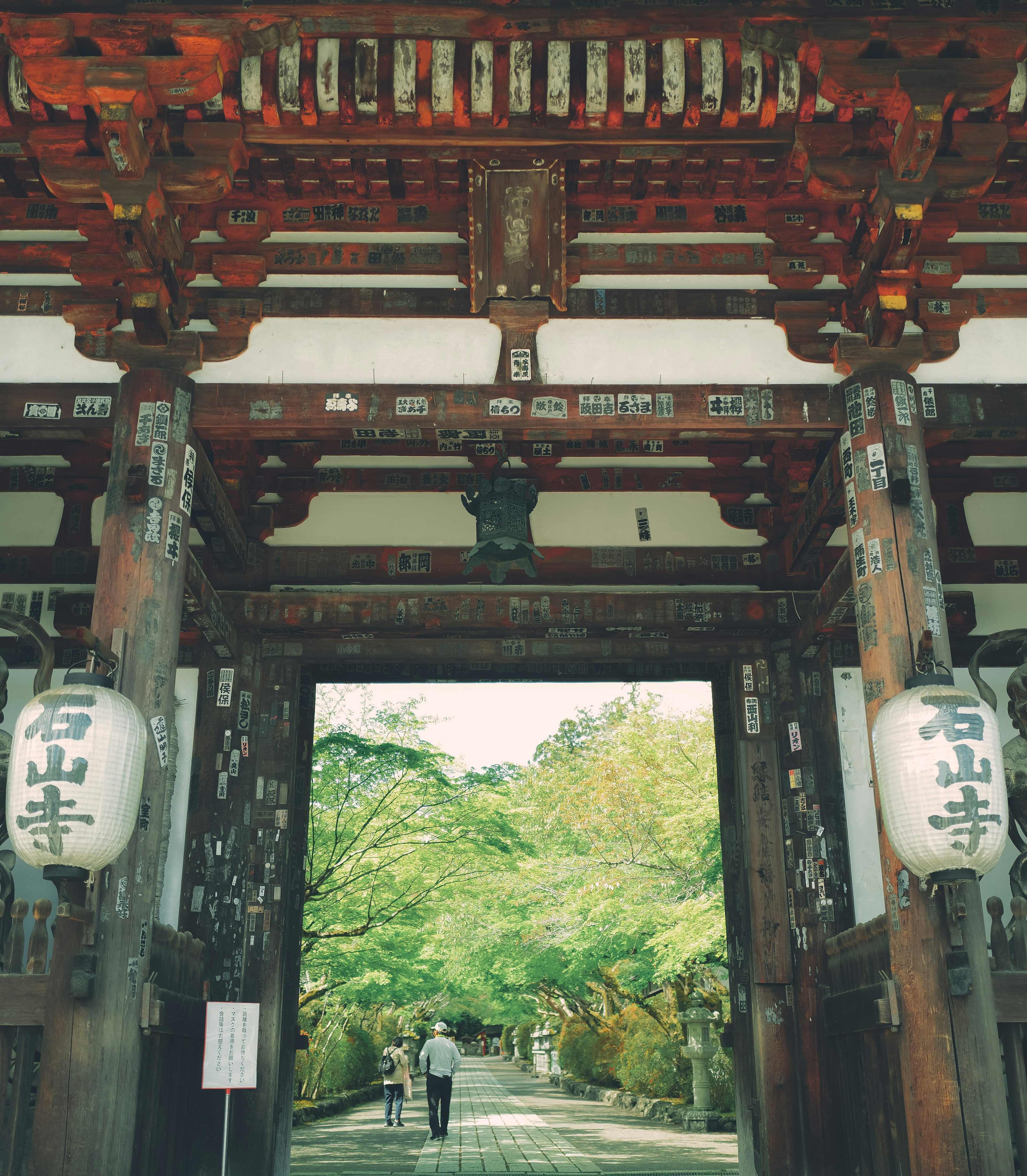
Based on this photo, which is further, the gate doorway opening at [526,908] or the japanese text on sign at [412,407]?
the gate doorway opening at [526,908]

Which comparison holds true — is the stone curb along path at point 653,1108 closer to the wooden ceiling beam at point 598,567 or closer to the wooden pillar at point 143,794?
the wooden ceiling beam at point 598,567

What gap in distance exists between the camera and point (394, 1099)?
593 inches

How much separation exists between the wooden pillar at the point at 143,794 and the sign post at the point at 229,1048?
518 mm

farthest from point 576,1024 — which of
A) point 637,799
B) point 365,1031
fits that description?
point 637,799

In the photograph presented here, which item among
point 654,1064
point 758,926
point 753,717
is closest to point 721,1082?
point 654,1064

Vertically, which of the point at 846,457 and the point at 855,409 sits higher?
the point at 855,409

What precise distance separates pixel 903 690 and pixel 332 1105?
14692mm

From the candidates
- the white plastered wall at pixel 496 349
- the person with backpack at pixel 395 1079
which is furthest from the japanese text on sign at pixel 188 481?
the person with backpack at pixel 395 1079

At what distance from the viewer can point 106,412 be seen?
5.82m

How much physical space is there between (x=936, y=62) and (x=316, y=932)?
11.7m

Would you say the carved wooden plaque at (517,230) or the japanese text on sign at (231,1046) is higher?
the carved wooden plaque at (517,230)

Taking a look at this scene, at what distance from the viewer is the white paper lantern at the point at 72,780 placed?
173 inches

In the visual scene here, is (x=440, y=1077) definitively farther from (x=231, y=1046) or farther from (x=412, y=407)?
(x=412, y=407)

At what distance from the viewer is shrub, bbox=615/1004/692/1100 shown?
1547 cm
